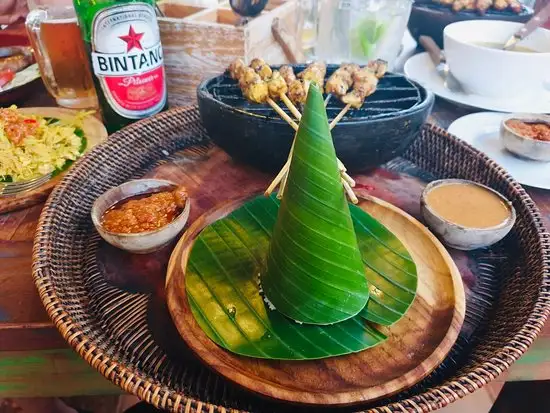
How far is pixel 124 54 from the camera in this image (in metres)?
1.42

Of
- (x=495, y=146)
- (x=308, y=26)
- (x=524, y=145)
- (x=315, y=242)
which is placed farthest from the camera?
(x=308, y=26)

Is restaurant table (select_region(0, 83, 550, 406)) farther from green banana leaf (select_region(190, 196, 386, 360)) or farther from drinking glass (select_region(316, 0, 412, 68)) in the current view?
drinking glass (select_region(316, 0, 412, 68))

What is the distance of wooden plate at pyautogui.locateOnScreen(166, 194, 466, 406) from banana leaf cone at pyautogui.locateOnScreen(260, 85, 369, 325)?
0.10m

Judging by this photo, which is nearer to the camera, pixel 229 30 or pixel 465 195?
pixel 465 195

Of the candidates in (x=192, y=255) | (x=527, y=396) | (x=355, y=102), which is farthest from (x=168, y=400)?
(x=527, y=396)

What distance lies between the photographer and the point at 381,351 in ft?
2.88

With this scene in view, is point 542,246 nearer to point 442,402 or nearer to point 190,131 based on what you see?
point 442,402

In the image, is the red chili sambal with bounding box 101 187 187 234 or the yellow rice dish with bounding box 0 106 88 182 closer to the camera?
the red chili sambal with bounding box 101 187 187 234

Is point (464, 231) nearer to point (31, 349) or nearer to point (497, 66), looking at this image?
point (497, 66)

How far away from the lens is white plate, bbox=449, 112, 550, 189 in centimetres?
139

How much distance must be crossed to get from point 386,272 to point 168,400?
560 mm

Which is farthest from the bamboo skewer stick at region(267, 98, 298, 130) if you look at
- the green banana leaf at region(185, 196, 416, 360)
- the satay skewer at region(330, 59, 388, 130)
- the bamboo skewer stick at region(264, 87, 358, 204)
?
the green banana leaf at region(185, 196, 416, 360)

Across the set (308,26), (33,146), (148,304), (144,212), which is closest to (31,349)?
(148,304)

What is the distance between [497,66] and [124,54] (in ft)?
4.71
